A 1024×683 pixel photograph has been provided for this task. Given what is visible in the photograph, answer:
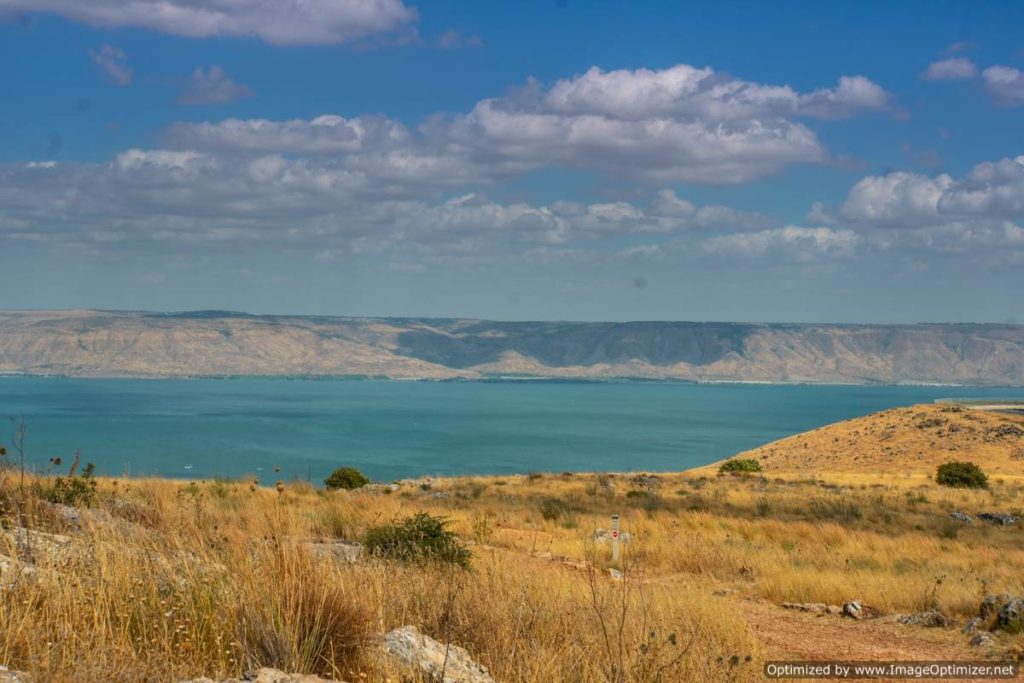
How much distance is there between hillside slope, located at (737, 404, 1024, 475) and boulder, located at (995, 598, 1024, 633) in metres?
41.3

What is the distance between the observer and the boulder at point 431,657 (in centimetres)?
561

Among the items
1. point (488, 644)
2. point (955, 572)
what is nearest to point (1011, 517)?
point (955, 572)

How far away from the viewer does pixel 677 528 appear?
19.6m

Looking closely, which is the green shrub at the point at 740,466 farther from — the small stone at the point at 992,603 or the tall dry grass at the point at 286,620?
the tall dry grass at the point at 286,620

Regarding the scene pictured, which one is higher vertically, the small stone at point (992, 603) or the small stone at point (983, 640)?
the small stone at point (992, 603)

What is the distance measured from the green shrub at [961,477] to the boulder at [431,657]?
36118 mm

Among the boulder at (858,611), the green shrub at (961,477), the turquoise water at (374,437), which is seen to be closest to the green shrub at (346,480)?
the turquoise water at (374,437)

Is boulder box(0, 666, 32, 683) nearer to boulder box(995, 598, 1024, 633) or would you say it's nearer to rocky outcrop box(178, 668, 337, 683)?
rocky outcrop box(178, 668, 337, 683)

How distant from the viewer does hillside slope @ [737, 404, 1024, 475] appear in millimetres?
53459

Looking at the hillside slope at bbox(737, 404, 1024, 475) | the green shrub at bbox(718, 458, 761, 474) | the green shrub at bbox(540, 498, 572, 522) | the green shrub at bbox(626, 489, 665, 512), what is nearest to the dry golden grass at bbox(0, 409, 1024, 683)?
the green shrub at bbox(540, 498, 572, 522)

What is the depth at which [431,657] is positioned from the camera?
19.2ft

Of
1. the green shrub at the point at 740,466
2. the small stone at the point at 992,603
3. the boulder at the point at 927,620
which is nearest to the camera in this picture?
the small stone at the point at 992,603

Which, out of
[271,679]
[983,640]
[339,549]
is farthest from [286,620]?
[983,640]

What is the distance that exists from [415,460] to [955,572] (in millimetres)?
85897
